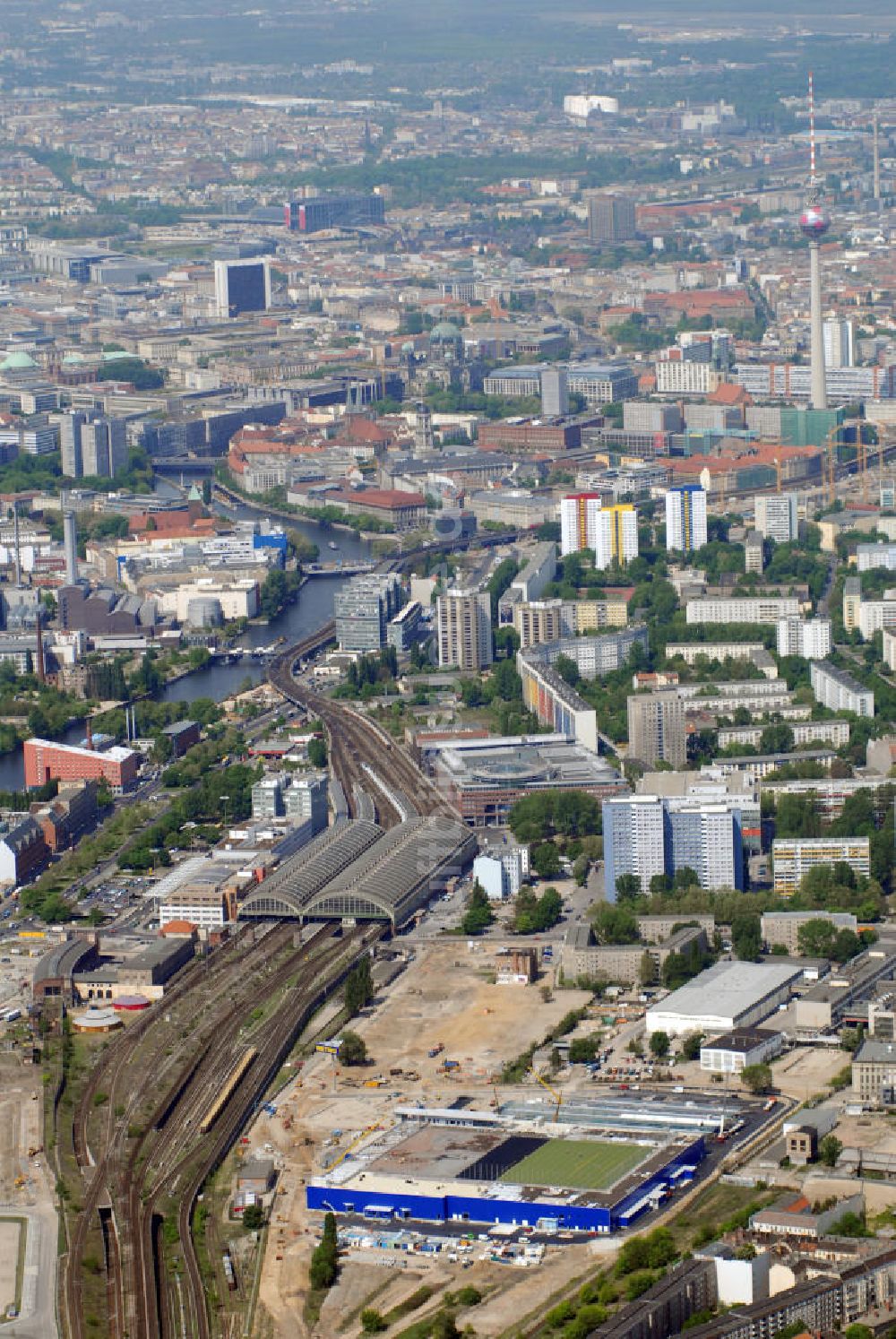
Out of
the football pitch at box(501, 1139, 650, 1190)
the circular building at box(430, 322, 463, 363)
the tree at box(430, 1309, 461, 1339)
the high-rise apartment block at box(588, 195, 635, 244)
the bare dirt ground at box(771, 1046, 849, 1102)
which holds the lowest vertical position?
the tree at box(430, 1309, 461, 1339)

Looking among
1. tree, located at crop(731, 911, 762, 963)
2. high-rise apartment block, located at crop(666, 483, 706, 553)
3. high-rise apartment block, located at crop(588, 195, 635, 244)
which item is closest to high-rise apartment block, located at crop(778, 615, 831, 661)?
high-rise apartment block, located at crop(666, 483, 706, 553)

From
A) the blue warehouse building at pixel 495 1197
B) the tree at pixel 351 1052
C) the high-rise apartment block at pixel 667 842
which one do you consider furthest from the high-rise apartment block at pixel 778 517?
the blue warehouse building at pixel 495 1197

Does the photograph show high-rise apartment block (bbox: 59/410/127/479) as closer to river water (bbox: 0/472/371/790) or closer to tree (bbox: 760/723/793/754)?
river water (bbox: 0/472/371/790)

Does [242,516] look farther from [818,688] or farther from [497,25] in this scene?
[497,25]

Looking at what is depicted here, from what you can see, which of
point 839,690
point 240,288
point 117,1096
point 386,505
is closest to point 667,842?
point 839,690

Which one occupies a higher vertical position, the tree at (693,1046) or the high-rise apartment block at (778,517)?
the high-rise apartment block at (778,517)

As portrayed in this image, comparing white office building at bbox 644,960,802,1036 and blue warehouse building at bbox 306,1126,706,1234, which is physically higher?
white office building at bbox 644,960,802,1036

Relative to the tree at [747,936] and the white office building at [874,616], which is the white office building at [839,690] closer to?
the white office building at [874,616]

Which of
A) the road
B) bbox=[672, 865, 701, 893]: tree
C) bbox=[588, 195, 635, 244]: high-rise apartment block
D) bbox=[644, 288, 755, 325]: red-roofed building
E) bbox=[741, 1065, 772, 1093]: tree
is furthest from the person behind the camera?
bbox=[588, 195, 635, 244]: high-rise apartment block
